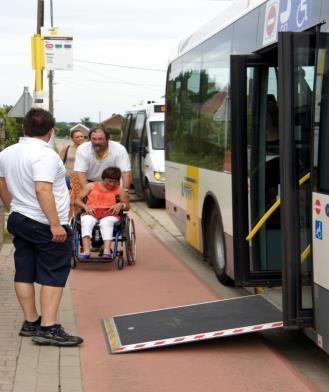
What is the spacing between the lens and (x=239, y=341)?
22.3 feet

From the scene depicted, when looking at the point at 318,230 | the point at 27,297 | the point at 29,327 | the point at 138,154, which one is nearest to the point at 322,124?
the point at 318,230

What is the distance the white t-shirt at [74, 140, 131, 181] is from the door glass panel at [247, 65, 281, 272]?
2.94 m

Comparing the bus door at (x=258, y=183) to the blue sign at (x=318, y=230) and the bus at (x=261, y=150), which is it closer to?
the bus at (x=261, y=150)

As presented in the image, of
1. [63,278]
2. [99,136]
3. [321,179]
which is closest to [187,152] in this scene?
[99,136]

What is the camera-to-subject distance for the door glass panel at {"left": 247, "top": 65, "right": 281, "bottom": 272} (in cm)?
763

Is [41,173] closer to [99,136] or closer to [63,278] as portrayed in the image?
[63,278]

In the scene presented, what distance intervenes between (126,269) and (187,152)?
1918mm

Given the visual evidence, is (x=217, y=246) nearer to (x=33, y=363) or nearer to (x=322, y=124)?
(x=33, y=363)

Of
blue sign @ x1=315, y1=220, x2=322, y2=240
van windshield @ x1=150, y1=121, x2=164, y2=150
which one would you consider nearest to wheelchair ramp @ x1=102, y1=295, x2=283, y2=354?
blue sign @ x1=315, y1=220, x2=322, y2=240

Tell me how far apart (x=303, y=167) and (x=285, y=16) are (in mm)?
1502

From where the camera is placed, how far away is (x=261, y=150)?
771cm

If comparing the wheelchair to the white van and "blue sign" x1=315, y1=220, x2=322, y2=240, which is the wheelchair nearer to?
"blue sign" x1=315, y1=220, x2=322, y2=240

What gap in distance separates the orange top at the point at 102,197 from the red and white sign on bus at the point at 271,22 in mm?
3565

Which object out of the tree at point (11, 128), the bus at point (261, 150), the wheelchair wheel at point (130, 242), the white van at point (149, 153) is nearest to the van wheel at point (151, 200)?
the white van at point (149, 153)
